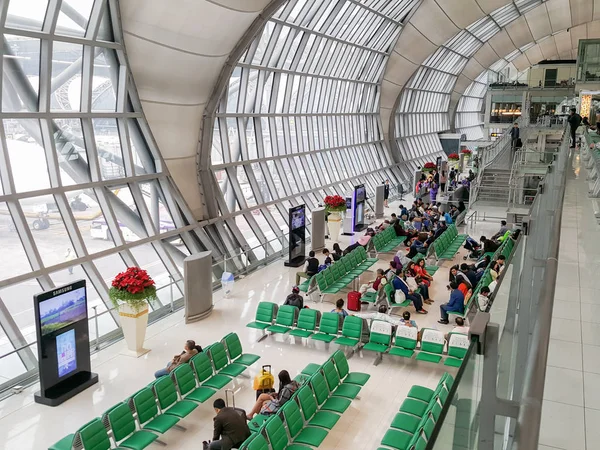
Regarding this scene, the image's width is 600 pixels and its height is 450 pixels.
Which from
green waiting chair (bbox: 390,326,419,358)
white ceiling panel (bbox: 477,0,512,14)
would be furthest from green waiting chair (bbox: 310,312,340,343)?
white ceiling panel (bbox: 477,0,512,14)

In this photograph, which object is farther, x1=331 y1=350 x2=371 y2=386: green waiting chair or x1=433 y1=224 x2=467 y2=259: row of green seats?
x1=433 y1=224 x2=467 y2=259: row of green seats

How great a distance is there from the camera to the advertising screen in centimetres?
1048

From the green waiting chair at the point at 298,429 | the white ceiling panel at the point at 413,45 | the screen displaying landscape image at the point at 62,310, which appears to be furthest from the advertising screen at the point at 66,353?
the white ceiling panel at the point at 413,45

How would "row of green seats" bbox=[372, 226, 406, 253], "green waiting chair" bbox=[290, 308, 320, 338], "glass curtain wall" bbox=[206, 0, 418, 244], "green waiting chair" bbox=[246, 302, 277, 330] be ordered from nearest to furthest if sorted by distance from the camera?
"green waiting chair" bbox=[290, 308, 320, 338]
"green waiting chair" bbox=[246, 302, 277, 330]
"row of green seats" bbox=[372, 226, 406, 253]
"glass curtain wall" bbox=[206, 0, 418, 244]

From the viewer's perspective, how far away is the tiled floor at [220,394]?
924 centimetres

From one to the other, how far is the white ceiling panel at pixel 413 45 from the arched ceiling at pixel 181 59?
20794 mm

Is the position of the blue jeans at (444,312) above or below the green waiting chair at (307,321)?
below

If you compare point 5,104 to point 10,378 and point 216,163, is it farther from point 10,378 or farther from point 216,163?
point 216,163

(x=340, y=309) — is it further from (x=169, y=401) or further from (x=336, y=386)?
(x=169, y=401)

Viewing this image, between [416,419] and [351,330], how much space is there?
12.2 ft

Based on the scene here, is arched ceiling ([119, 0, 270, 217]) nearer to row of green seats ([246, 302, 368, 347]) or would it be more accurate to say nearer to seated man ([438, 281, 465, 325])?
row of green seats ([246, 302, 368, 347])

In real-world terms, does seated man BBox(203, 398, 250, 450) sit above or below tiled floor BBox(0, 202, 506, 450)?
above

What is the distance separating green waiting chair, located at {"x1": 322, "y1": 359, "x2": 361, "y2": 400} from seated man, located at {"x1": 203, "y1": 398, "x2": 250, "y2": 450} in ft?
6.46

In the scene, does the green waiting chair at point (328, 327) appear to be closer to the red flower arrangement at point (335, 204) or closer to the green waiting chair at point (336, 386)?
the green waiting chair at point (336, 386)
